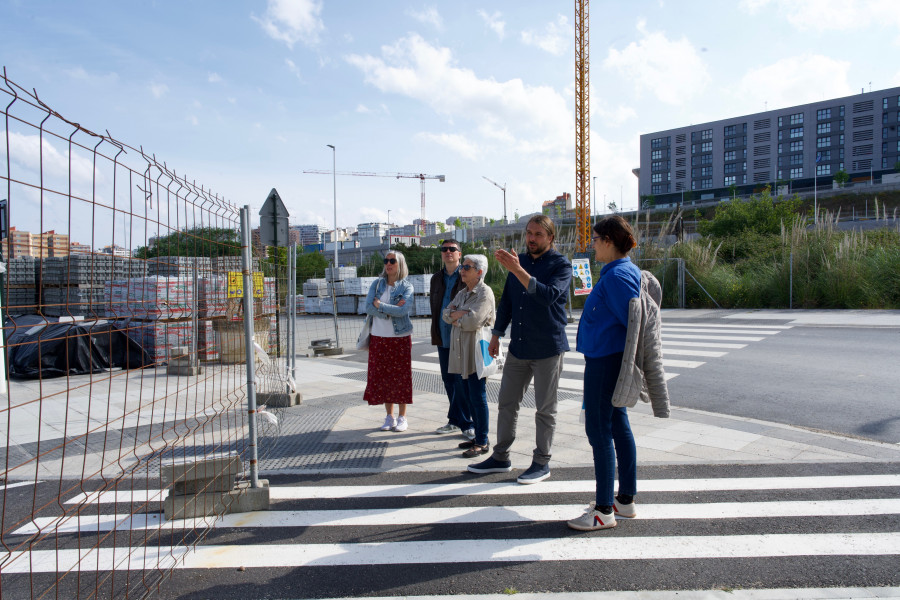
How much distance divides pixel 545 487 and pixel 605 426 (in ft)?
3.43

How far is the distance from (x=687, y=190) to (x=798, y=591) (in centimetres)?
10524

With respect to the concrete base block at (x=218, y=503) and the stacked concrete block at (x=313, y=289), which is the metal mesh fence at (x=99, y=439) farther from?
the stacked concrete block at (x=313, y=289)

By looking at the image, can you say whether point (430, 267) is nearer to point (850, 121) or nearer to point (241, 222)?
point (241, 222)

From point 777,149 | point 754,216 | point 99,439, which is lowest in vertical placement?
point 99,439

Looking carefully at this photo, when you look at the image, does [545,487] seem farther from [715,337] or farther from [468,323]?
[715,337]

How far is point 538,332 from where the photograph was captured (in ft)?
14.3

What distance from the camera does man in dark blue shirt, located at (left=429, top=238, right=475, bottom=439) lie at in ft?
18.6

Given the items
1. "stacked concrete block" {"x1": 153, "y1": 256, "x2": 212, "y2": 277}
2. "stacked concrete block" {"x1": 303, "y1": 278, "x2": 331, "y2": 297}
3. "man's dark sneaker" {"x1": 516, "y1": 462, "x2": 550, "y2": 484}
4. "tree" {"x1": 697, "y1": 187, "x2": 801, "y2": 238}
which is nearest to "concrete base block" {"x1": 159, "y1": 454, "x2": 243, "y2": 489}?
"stacked concrete block" {"x1": 153, "y1": 256, "x2": 212, "y2": 277}

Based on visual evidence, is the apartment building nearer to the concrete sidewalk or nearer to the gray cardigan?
the concrete sidewalk

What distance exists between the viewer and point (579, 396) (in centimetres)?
777

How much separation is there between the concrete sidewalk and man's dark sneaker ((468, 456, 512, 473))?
0.15m

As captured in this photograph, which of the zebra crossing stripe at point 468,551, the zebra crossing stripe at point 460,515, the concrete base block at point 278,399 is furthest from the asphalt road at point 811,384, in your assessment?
the concrete base block at point 278,399

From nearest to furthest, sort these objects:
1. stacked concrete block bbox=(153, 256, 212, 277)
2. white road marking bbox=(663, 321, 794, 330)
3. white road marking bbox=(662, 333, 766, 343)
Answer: stacked concrete block bbox=(153, 256, 212, 277)
white road marking bbox=(662, 333, 766, 343)
white road marking bbox=(663, 321, 794, 330)

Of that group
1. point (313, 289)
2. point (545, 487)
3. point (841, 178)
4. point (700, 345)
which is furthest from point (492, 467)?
point (841, 178)
